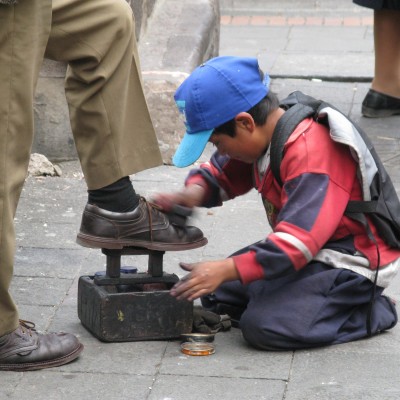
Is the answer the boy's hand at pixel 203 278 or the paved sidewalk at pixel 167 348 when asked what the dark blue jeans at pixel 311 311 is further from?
the boy's hand at pixel 203 278

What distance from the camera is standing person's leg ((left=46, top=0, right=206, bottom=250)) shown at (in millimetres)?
3826

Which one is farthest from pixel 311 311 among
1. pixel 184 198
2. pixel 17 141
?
pixel 17 141

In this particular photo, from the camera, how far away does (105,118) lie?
12.9ft

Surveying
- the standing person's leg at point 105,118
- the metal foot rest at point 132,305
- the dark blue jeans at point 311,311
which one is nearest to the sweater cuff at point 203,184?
the standing person's leg at point 105,118

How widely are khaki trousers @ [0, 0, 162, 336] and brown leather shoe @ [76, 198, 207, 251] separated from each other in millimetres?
154

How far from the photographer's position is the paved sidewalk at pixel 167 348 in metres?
3.38

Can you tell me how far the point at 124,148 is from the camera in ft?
13.5

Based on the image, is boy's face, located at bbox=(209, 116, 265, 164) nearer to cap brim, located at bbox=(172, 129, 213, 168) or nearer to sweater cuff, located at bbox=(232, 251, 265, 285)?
cap brim, located at bbox=(172, 129, 213, 168)

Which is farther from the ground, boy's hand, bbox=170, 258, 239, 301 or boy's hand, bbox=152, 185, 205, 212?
boy's hand, bbox=152, 185, 205, 212

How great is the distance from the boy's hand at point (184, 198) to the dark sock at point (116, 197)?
0.30ft

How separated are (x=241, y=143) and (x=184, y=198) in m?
0.39

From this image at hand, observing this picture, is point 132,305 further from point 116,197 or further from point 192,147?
point 192,147

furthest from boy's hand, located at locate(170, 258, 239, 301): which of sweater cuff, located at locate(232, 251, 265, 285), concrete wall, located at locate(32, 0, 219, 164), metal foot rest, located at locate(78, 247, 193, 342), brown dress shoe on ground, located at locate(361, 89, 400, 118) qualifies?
brown dress shoe on ground, located at locate(361, 89, 400, 118)

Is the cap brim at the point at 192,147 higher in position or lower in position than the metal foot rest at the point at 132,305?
higher
